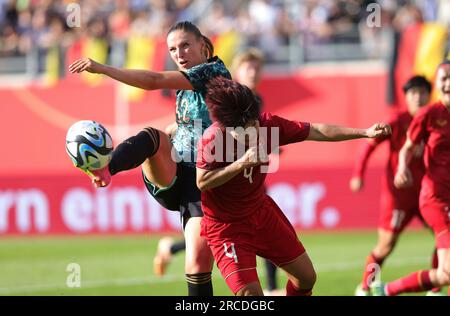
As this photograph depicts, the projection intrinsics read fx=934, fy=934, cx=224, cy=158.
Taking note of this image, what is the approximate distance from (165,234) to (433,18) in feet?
21.4

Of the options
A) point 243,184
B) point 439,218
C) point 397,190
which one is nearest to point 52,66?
point 397,190

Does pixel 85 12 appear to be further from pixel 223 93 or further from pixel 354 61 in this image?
pixel 223 93

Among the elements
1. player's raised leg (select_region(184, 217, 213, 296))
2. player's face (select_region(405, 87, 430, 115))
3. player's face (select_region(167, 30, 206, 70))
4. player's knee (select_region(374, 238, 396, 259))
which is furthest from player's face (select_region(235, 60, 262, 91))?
player's raised leg (select_region(184, 217, 213, 296))

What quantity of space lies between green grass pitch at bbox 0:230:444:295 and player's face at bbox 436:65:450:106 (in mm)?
2593

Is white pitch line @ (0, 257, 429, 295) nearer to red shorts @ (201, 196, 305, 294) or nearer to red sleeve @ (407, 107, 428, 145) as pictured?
red sleeve @ (407, 107, 428, 145)

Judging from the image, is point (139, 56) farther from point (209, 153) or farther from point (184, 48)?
point (209, 153)

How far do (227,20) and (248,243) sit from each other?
13.3 metres

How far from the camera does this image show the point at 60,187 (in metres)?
17.8

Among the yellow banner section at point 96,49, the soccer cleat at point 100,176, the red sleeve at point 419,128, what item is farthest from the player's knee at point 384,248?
the yellow banner section at point 96,49

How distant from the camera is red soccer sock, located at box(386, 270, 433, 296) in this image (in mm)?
8227

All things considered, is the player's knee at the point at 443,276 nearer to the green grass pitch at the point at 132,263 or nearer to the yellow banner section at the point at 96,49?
the green grass pitch at the point at 132,263

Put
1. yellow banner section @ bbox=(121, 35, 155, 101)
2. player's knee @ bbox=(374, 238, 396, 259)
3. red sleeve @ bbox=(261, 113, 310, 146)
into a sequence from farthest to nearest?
yellow banner section @ bbox=(121, 35, 155, 101)
player's knee @ bbox=(374, 238, 396, 259)
red sleeve @ bbox=(261, 113, 310, 146)

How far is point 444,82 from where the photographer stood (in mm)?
8211
